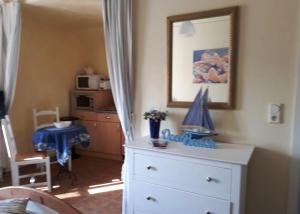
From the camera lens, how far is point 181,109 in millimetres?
2293

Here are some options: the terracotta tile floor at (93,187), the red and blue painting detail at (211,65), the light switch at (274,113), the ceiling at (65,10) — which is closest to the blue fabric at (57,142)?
the terracotta tile floor at (93,187)

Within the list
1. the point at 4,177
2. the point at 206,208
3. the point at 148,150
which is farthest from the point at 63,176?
the point at 206,208

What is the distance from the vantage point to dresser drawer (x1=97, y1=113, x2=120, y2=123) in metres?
4.32

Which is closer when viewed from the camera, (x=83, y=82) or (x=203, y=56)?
(x=203, y=56)

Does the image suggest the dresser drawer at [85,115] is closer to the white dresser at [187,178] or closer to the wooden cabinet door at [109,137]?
the wooden cabinet door at [109,137]

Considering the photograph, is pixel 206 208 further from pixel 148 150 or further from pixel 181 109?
pixel 181 109

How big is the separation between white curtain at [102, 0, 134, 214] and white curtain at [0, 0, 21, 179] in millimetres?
1673

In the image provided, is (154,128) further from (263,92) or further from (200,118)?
(263,92)

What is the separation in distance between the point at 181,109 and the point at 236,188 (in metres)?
0.89

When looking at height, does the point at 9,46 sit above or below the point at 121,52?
above

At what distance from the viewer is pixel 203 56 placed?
214 cm

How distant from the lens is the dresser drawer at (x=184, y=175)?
5.49ft

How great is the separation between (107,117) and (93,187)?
139 cm

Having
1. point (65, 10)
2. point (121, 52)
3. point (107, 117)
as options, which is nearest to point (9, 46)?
point (65, 10)
